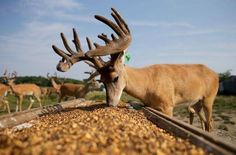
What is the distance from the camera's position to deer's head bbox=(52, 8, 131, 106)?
6.23 metres

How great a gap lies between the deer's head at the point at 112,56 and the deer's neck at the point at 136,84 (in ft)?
0.40

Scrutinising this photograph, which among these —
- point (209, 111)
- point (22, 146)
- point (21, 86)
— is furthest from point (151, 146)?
point (21, 86)

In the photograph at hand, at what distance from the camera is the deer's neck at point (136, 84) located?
6574 mm

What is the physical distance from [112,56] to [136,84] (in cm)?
84

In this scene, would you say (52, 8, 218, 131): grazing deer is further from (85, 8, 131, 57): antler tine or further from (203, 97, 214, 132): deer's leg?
(203, 97, 214, 132): deer's leg

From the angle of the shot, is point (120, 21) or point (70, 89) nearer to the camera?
point (120, 21)

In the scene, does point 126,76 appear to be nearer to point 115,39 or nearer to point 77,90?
point 115,39

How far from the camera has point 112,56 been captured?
6.56m

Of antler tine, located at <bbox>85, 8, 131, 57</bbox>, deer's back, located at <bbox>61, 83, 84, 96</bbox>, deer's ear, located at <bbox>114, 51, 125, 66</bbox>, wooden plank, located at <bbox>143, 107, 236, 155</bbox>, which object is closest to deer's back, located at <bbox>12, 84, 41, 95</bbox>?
deer's back, located at <bbox>61, 83, 84, 96</bbox>

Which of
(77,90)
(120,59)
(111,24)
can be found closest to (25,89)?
(77,90)

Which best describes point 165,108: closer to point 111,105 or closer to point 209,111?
point 111,105

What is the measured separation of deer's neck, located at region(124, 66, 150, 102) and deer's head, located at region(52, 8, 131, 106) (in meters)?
0.12

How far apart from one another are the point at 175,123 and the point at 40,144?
6.43 feet

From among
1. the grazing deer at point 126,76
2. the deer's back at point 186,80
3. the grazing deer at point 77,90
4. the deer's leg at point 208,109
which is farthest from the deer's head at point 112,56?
the grazing deer at point 77,90
